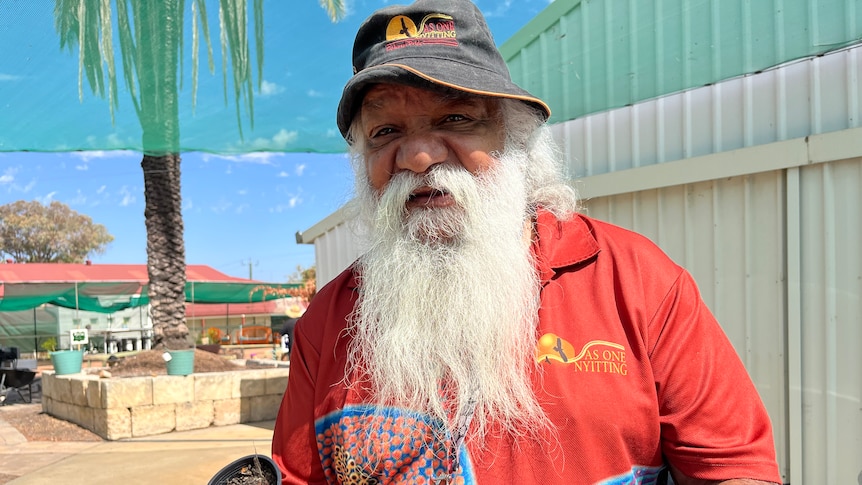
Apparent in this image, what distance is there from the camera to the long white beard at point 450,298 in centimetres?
145

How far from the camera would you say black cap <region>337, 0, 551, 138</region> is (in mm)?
1456

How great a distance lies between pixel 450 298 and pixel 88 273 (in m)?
33.5

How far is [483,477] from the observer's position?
1.31 meters

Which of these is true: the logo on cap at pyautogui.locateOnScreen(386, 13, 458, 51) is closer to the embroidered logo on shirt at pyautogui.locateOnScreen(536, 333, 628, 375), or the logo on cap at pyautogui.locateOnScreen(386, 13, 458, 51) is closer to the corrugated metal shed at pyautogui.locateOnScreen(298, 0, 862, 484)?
the embroidered logo on shirt at pyautogui.locateOnScreen(536, 333, 628, 375)

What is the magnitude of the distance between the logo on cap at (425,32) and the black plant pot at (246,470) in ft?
3.57

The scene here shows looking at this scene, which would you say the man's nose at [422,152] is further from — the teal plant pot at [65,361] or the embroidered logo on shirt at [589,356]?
the teal plant pot at [65,361]

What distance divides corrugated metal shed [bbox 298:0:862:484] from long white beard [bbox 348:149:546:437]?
5.82ft

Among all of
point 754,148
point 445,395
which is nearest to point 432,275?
point 445,395

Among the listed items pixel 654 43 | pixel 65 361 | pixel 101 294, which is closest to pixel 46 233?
pixel 101 294

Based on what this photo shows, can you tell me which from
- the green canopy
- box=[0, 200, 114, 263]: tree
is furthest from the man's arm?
box=[0, 200, 114, 263]: tree

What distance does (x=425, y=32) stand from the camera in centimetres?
154

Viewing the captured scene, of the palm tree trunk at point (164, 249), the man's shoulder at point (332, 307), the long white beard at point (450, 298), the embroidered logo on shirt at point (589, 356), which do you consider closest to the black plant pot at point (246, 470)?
the long white beard at point (450, 298)

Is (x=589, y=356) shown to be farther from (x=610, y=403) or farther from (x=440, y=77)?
(x=440, y=77)

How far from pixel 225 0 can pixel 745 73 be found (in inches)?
149
